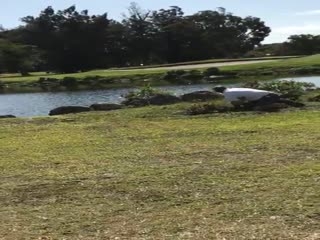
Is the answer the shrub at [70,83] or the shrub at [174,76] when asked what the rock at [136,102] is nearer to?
the shrub at [174,76]

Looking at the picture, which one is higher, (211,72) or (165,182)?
(165,182)

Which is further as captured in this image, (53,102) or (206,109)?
(53,102)

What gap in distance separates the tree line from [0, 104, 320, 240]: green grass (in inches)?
2704

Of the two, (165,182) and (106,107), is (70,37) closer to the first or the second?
(106,107)

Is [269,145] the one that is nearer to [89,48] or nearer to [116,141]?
[116,141]

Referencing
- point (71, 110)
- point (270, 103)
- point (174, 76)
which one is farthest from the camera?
point (174, 76)

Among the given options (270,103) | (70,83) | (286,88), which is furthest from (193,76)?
(270,103)

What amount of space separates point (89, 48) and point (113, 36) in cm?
426

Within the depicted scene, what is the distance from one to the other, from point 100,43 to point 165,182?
3061 inches

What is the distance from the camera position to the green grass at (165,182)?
5.80 metres

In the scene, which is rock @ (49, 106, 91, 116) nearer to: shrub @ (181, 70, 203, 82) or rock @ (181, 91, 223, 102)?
rock @ (181, 91, 223, 102)

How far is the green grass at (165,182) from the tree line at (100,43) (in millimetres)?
68685

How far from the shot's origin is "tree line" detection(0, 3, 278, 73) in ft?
269

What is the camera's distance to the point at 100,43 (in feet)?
276
